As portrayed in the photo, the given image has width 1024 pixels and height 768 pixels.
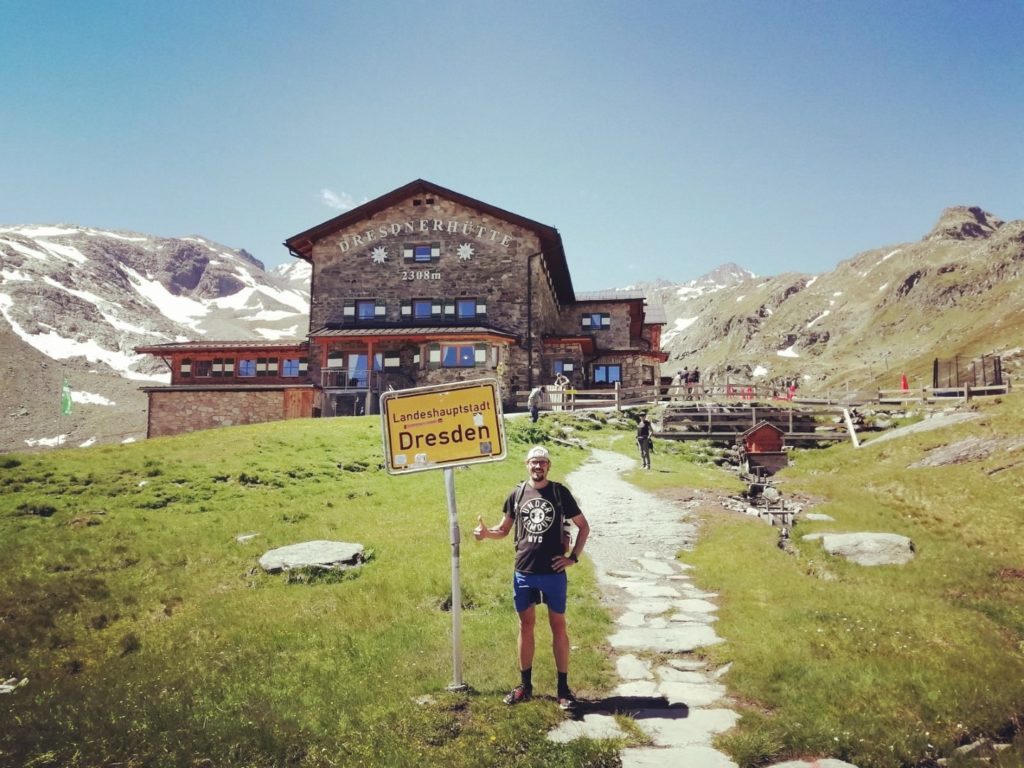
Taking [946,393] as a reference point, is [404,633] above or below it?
below

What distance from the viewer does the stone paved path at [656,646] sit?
5.85 metres

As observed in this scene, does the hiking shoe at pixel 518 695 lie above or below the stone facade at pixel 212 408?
below

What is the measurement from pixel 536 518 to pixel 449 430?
1.43 m

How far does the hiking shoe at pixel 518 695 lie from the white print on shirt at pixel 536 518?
1522 mm

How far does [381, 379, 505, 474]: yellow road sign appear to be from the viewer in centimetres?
710

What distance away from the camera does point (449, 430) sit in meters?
7.17

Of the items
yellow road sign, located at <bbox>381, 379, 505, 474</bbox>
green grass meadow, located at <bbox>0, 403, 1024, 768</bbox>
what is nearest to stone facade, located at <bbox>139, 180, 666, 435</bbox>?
green grass meadow, located at <bbox>0, 403, 1024, 768</bbox>

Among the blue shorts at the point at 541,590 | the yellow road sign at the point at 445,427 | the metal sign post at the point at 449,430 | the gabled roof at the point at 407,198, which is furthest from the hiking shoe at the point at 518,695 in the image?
the gabled roof at the point at 407,198

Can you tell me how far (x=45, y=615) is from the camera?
912 cm

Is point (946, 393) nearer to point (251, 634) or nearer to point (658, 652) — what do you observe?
point (658, 652)

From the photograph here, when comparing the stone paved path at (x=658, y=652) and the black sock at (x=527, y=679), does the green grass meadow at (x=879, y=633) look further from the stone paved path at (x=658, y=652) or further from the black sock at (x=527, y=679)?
the black sock at (x=527, y=679)

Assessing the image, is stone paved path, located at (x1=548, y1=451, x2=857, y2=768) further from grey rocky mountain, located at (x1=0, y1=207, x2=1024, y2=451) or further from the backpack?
grey rocky mountain, located at (x1=0, y1=207, x2=1024, y2=451)

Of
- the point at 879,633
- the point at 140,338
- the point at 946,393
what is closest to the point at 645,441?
the point at 879,633

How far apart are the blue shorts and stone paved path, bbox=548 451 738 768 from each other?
1106 millimetres
